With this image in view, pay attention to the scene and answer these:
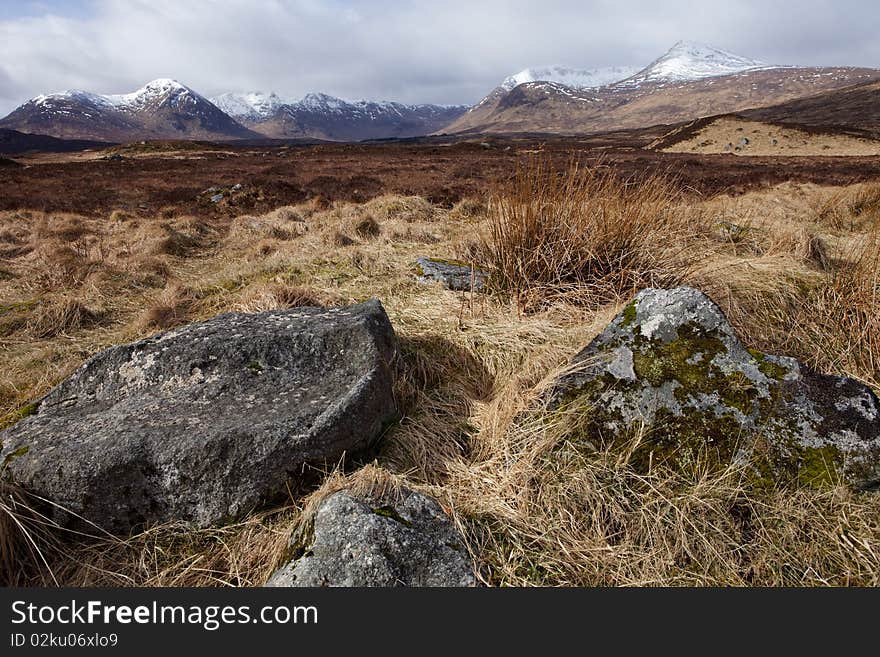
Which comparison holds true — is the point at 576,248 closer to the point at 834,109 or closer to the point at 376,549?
the point at 376,549

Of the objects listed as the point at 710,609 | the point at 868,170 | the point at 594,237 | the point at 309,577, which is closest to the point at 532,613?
the point at 710,609

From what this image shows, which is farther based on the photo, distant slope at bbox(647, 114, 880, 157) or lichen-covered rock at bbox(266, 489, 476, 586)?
distant slope at bbox(647, 114, 880, 157)

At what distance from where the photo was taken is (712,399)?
7.38 feet

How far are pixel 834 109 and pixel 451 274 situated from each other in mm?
116341

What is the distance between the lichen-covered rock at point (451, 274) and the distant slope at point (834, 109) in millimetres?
86027

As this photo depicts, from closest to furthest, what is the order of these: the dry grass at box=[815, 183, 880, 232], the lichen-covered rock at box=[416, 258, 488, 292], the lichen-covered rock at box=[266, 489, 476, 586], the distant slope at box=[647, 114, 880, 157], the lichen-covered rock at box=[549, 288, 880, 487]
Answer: the lichen-covered rock at box=[266, 489, 476, 586] < the lichen-covered rock at box=[549, 288, 880, 487] < the lichen-covered rock at box=[416, 258, 488, 292] < the dry grass at box=[815, 183, 880, 232] < the distant slope at box=[647, 114, 880, 157]

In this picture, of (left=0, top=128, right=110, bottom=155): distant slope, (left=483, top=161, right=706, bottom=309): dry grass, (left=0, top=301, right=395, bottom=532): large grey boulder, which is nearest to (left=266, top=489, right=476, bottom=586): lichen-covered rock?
(left=0, top=301, right=395, bottom=532): large grey boulder

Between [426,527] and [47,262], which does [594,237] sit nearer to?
[426,527]

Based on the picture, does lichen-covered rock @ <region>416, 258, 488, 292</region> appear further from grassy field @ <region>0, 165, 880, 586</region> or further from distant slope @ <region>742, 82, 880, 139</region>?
distant slope @ <region>742, 82, 880, 139</region>

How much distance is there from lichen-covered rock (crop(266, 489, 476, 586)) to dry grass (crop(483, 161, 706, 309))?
2.36m

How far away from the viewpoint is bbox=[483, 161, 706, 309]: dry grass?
12.5ft

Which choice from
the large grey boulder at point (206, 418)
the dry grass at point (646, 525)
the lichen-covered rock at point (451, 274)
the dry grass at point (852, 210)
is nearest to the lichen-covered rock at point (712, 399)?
the dry grass at point (646, 525)

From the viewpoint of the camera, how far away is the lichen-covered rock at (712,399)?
2.03 meters

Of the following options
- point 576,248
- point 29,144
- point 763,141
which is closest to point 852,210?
point 576,248
